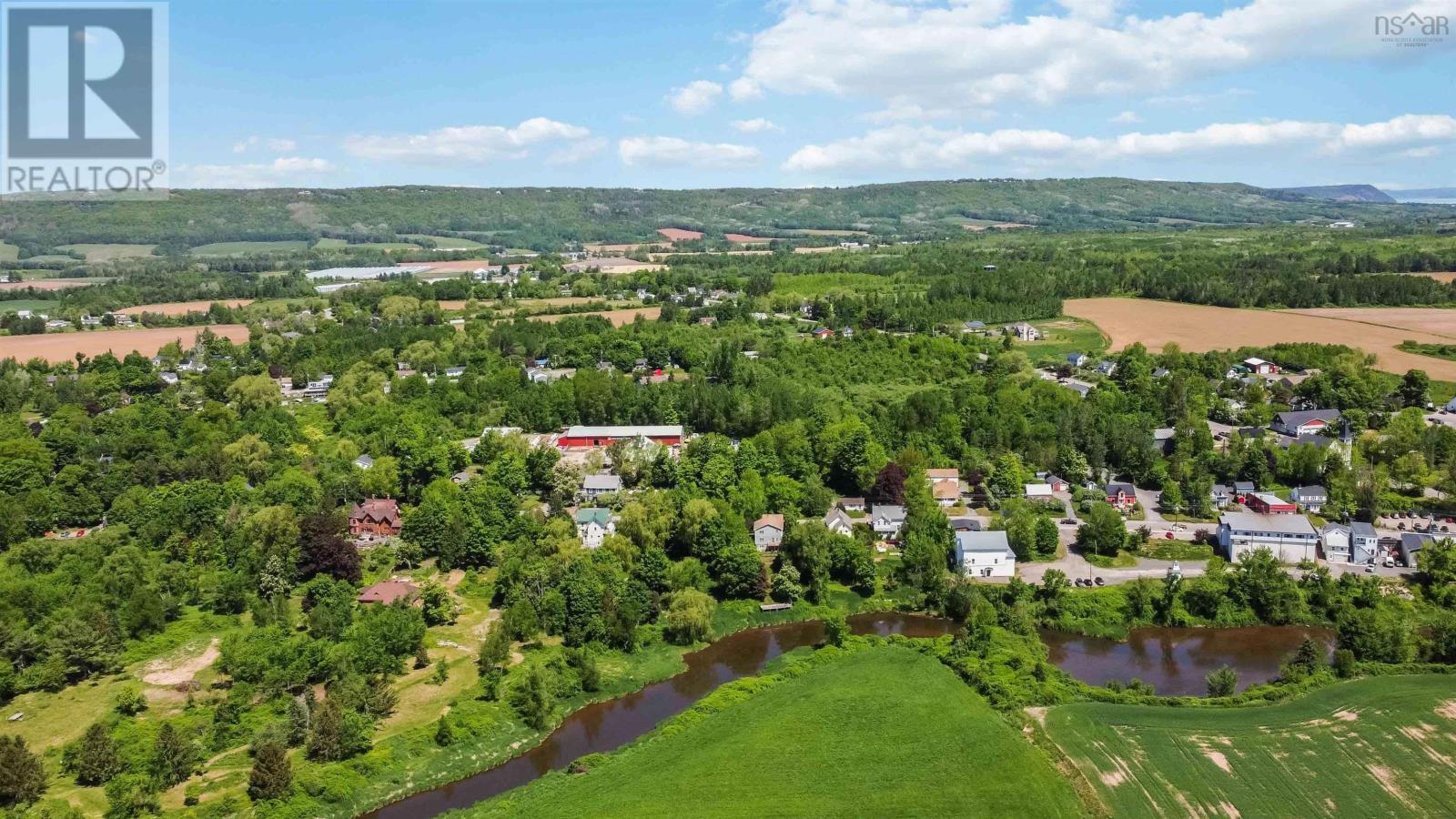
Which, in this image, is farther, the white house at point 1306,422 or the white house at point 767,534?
the white house at point 1306,422

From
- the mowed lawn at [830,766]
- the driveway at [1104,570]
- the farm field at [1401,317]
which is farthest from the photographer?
the farm field at [1401,317]

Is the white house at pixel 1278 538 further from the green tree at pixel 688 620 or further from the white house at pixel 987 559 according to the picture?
the green tree at pixel 688 620

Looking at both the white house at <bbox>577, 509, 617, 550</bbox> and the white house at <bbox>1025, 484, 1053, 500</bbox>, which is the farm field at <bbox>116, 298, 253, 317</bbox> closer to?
the white house at <bbox>577, 509, 617, 550</bbox>

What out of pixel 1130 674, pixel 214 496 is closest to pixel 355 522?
pixel 214 496

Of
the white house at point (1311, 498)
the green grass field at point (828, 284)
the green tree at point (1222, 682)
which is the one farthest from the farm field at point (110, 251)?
the green tree at point (1222, 682)

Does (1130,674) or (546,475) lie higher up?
(546,475)

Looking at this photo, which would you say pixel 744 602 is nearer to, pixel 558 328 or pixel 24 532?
pixel 24 532
